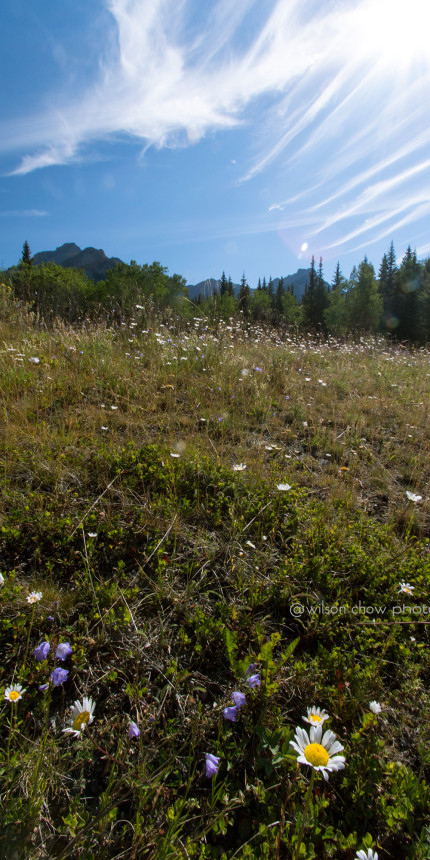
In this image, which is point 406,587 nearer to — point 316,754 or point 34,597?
point 316,754

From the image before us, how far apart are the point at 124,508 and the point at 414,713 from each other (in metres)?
1.83

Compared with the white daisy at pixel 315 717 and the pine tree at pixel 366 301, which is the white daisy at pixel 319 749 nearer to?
the white daisy at pixel 315 717

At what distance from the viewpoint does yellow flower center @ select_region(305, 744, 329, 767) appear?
3.56ft

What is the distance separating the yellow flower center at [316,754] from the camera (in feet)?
3.56

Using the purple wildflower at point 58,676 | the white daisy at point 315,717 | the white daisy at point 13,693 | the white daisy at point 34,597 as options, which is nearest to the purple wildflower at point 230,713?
the white daisy at point 315,717

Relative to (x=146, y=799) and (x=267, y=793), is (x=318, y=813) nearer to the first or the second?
(x=267, y=793)

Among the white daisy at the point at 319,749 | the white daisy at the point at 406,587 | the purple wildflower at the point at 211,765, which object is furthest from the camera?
the white daisy at the point at 406,587

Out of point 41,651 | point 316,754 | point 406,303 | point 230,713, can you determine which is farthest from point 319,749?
point 406,303

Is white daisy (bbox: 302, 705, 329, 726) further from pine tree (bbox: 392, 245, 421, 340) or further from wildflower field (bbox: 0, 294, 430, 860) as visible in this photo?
pine tree (bbox: 392, 245, 421, 340)

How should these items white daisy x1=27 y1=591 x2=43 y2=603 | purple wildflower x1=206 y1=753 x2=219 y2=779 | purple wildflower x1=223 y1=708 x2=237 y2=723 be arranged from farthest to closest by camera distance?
white daisy x1=27 y1=591 x2=43 y2=603 < purple wildflower x1=223 y1=708 x2=237 y2=723 < purple wildflower x1=206 y1=753 x2=219 y2=779

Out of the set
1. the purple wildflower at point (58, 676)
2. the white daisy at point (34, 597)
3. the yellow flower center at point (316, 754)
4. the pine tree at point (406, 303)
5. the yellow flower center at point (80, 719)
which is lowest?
the yellow flower center at point (316, 754)

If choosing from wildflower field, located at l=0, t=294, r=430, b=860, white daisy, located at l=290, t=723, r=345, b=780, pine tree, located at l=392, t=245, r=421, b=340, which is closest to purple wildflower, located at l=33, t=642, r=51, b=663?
wildflower field, located at l=0, t=294, r=430, b=860

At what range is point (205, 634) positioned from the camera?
5.60 ft

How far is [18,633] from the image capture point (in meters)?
1.61
